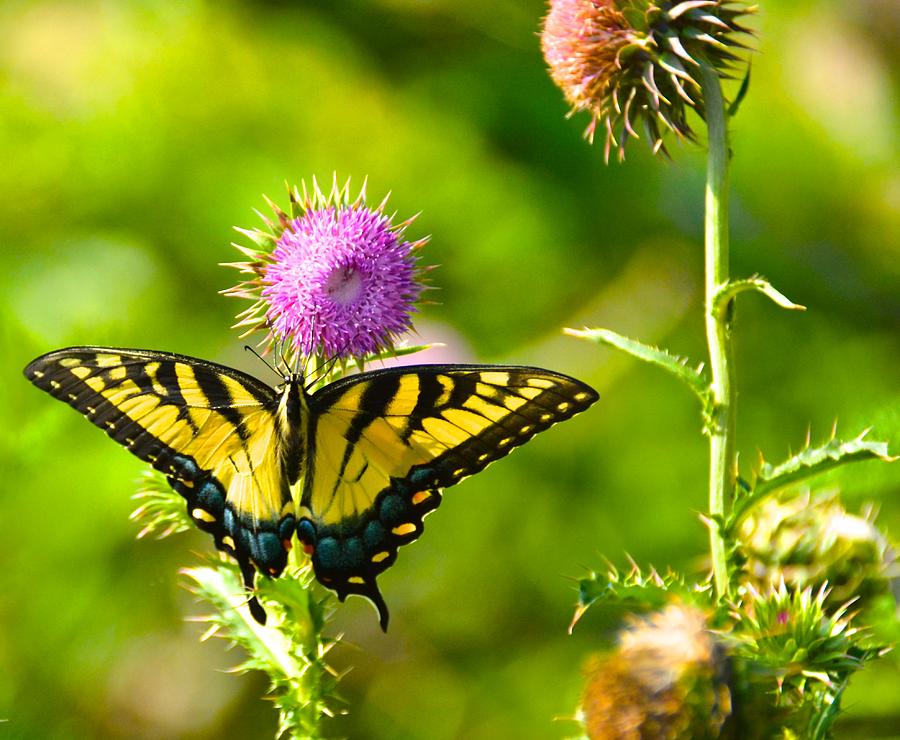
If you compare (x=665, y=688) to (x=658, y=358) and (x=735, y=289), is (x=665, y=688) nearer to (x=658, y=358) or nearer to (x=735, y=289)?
(x=658, y=358)

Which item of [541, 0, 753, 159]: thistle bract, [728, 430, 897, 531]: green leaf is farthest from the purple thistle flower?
[728, 430, 897, 531]: green leaf

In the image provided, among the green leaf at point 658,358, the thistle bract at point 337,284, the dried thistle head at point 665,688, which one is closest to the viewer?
the dried thistle head at point 665,688

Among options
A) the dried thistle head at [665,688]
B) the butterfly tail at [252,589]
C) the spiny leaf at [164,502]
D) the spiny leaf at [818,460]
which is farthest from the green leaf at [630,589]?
the spiny leaf at [164,502]

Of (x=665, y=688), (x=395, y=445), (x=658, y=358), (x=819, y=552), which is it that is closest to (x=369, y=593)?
(x=395, y=445)

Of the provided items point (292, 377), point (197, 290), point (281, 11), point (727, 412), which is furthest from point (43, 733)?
point (281, 11)

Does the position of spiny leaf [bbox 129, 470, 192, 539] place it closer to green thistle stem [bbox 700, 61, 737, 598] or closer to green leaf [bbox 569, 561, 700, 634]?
green leaf [bbox 569, 561, 700, 634]

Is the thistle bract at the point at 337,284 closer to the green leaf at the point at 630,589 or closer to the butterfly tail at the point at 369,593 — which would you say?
the butterfly tail at the point at 369,593
